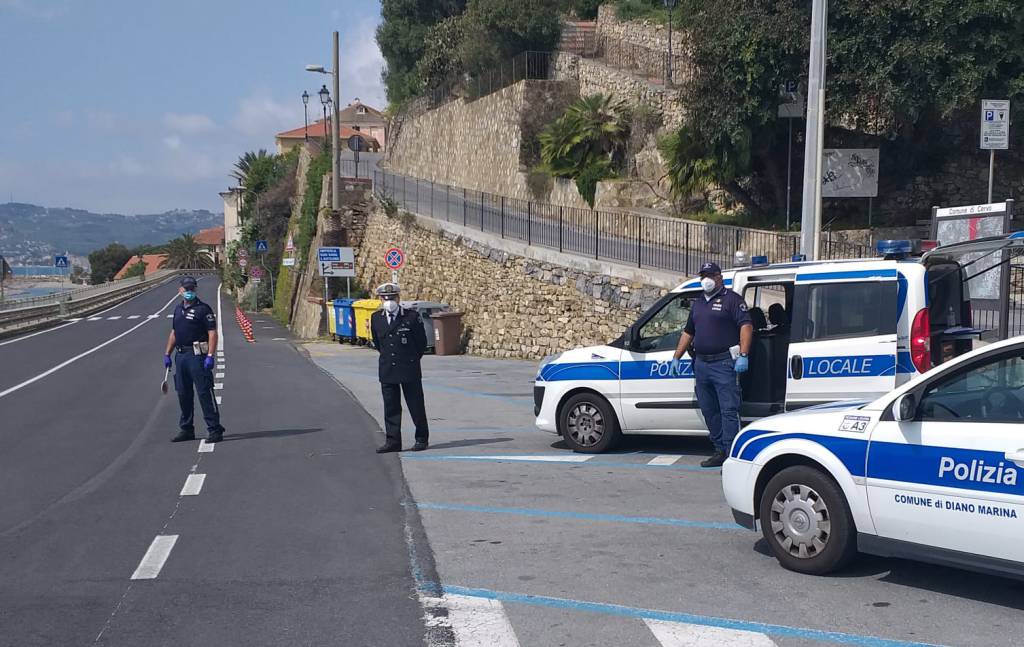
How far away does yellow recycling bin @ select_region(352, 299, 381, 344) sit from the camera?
101 ft

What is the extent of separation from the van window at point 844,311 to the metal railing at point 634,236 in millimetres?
8951

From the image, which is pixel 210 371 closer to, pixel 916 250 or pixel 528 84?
pixel 916 250

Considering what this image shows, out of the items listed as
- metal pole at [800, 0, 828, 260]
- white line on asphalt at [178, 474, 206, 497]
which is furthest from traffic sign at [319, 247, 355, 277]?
white line on asphalt at [178, 474, 206, 497]

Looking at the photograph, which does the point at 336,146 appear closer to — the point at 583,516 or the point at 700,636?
the point at 583,516

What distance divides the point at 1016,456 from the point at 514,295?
20600mm

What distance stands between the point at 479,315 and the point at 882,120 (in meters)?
11.7

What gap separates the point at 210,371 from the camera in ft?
37.8

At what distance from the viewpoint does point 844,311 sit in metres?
8.96

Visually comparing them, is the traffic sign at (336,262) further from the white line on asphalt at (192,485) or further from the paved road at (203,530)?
the white line on asphalt at (192,485)

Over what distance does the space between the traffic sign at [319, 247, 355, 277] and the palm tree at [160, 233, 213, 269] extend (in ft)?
411

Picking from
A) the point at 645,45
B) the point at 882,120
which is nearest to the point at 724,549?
the point at 882,120

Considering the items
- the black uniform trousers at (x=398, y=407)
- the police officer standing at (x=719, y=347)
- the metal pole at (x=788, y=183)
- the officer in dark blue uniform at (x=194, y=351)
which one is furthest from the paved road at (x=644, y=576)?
the metal pole at (x=788, y=183)

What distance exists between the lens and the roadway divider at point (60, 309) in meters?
40.6

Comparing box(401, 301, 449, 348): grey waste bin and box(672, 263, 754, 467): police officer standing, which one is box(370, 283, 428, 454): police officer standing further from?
box(401, 301, 449, 348): grey waste bin
